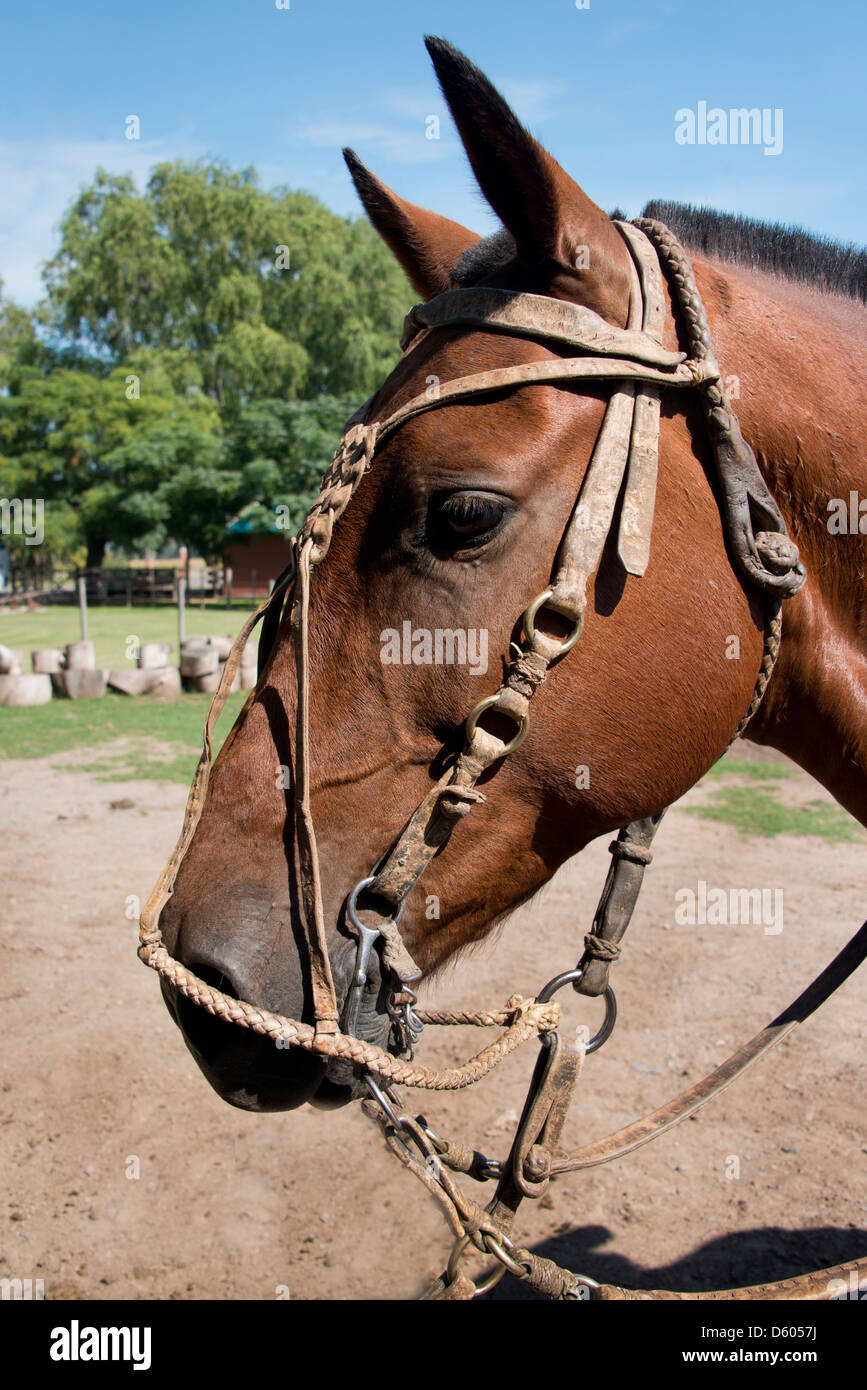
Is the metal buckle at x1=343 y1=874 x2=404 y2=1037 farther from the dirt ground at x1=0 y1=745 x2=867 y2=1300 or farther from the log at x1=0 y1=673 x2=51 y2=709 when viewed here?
the log at x1=0 y1=673 x2=51 y2=709

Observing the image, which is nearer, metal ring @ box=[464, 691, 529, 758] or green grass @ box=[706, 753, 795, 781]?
metal ring @ box=[464, 691, 529, 758]

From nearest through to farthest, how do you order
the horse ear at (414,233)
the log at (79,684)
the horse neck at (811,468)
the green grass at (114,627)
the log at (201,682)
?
the horse neck at (811,468) < the horse ear at (414,233) < the log at (79,684) < the log at (201,682) < the green grass at (114,627)

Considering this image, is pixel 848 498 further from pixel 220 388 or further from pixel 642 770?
pixel 220 388

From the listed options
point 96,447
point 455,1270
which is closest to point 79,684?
point 455,1270

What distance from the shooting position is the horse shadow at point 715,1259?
3.02 meters

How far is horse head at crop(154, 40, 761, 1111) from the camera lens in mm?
1585

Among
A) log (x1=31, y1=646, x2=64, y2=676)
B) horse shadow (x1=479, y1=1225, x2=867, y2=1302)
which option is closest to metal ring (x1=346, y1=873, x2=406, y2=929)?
horse shadow (x1=479, y1=1225, x2=867, y2=1302)

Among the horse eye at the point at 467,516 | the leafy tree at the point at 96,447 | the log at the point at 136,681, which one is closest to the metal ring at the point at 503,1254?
the horse eye at the point at 467,516

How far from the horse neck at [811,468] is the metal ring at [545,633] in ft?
1.72

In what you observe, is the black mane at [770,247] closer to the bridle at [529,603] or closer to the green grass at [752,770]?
the bridle at [529,603]

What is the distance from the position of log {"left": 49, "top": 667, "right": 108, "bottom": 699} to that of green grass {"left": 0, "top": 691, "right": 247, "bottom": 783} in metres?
0.20
